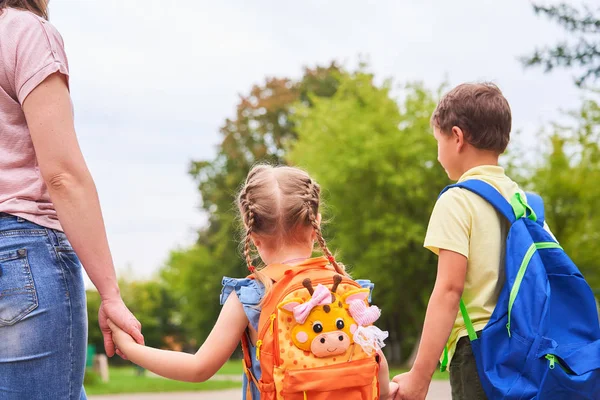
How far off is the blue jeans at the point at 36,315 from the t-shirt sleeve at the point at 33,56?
417mm

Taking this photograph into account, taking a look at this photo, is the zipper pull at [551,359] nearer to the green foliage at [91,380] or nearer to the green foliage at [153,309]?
the green foliage at [91,380]

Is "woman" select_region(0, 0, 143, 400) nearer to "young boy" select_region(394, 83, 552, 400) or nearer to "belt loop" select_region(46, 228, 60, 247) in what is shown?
"belt loop" select_region(46, 228, 60, 247)

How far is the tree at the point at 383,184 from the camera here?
84.3ft

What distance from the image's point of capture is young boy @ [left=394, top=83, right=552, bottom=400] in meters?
3.07

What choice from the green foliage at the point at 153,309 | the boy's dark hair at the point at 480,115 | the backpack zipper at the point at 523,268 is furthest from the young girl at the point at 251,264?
the green foliage at the point at 153,309

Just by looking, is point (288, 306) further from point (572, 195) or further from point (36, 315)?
point (572, 195)

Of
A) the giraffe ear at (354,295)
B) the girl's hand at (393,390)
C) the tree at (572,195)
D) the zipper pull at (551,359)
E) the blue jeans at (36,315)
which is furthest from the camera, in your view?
the tree at (572,195)

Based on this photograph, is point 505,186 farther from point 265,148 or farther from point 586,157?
point 265,148

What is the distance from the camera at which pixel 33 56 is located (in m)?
2.44

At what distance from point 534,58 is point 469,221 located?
9.82m

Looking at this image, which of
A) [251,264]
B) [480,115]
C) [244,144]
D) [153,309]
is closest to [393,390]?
[251,264]

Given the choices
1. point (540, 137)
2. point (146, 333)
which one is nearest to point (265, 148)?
point (540, 137)

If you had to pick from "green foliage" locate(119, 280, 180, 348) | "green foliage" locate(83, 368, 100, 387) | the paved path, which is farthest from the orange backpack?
"green foliage" locate(119, 280, 180, 348)

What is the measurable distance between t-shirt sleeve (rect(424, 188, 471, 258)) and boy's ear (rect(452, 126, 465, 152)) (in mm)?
252
